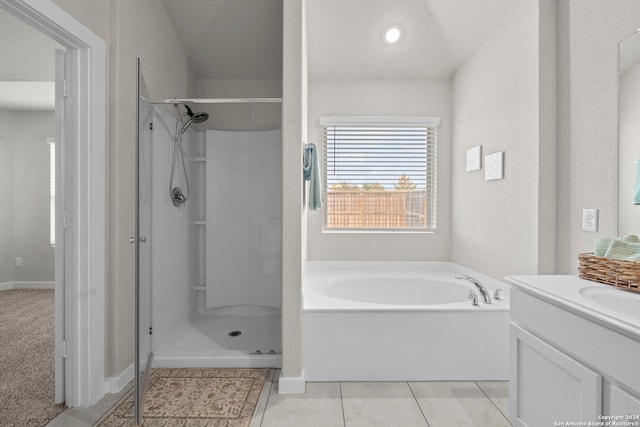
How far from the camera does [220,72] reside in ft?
10.8

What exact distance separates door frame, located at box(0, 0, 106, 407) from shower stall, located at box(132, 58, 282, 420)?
1.34 feet

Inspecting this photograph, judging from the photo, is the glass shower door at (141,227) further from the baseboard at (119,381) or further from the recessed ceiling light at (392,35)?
the recessed ceiling light at (392,35)

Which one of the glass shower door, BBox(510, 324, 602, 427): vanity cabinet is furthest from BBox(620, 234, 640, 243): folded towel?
the glass shower door

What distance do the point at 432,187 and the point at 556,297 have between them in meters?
2.31

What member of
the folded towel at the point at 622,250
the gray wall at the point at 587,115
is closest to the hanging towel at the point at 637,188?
the gray wall at the point at 587,115

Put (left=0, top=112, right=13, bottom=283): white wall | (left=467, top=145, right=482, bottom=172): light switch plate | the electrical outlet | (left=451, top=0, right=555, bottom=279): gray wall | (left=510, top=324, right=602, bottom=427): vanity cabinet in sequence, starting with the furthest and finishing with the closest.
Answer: (left=0, top=112, right=13, bottom=283): white wall, (left=467, top=145, right=482, bottom=172): light switch plate, (left=451, top=0, right=555, bottom=279): gray wall, the electrical outlet, (left=510, top=324, right=602, bottom=427): vanity cabinet

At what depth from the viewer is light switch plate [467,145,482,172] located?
2.80 metres

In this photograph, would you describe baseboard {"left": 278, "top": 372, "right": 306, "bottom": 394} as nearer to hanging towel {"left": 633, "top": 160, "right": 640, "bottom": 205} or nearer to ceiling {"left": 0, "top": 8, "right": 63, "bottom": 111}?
hanging towel {"left": 633, "top": 160, "right": 640, "bottom": 205}

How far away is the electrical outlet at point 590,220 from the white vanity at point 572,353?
41cm

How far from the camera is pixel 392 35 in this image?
289 centimetres

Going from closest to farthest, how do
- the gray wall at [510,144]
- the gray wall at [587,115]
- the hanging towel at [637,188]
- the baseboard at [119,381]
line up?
1. the hanging towel at [637,188]
2. the gray wall at [587,115]
3. the baseboard at [119,381]
4. the gray wall at [510,144]

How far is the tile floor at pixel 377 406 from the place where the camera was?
1722 millimetres

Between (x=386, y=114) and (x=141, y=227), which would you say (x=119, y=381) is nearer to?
(x=141, y=227)

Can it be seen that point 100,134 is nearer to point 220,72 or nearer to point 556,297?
point 220,72
